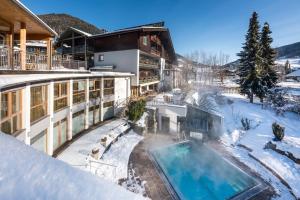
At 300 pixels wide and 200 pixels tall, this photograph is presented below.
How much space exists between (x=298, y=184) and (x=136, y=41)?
2246 cm

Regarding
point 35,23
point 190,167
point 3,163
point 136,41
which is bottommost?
point 190,167

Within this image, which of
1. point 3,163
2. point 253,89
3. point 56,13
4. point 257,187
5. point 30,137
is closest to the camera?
point 3,163

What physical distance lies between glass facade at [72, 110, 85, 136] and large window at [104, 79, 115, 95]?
15.0ft

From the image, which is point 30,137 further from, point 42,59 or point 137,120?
point 137,120

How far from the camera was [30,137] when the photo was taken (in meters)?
9.52

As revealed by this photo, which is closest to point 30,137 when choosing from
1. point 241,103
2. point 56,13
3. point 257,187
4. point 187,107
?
point 257,187

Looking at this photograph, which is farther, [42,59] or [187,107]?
[187,107]

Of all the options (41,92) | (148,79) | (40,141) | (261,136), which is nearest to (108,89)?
(41,92)

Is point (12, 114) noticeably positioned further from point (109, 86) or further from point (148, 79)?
point (148, 79)

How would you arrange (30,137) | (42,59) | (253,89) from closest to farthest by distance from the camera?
(30,137), (42,59), (253,89)

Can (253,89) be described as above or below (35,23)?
below

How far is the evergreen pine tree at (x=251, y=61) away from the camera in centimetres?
2948

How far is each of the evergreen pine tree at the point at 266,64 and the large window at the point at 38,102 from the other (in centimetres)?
2879

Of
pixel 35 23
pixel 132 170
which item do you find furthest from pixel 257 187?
pixel 35 23
